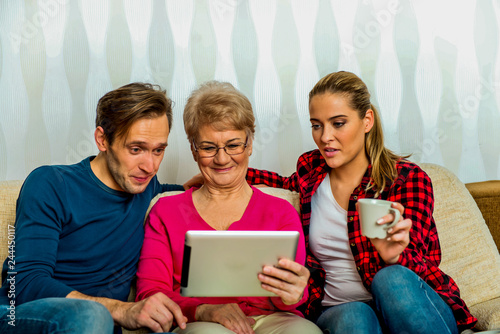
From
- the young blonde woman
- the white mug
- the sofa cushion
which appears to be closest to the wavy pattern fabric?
the sofa cushion

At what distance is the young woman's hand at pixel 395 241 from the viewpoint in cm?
145

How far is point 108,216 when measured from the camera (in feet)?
5.35

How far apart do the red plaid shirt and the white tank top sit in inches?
1.2

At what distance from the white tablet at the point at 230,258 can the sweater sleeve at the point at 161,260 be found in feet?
0.81

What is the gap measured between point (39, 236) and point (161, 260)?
0.38 meters

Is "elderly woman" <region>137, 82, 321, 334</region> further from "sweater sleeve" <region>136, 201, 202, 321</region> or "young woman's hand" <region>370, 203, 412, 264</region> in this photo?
"young woman's hand" <region>370, 203, 412, 264</region>

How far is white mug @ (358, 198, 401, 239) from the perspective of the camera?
1356 millimetres

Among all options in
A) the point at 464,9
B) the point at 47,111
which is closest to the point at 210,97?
the point at 47,111

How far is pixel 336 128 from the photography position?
5.83ft

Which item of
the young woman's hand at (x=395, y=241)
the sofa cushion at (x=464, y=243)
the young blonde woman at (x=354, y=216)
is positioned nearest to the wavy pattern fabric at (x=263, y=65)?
the sofa cushion at (x=464, y=243)

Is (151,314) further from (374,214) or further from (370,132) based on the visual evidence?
(370,132)

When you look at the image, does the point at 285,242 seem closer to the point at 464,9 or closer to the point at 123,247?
the point at 123,247

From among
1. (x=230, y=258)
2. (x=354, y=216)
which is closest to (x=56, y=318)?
(x=230, y=258)

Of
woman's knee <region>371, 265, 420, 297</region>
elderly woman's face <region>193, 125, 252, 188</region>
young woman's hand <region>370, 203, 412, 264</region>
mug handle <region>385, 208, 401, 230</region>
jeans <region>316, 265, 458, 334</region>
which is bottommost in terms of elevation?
jeans <region>316, 265, 458, 334</region>
